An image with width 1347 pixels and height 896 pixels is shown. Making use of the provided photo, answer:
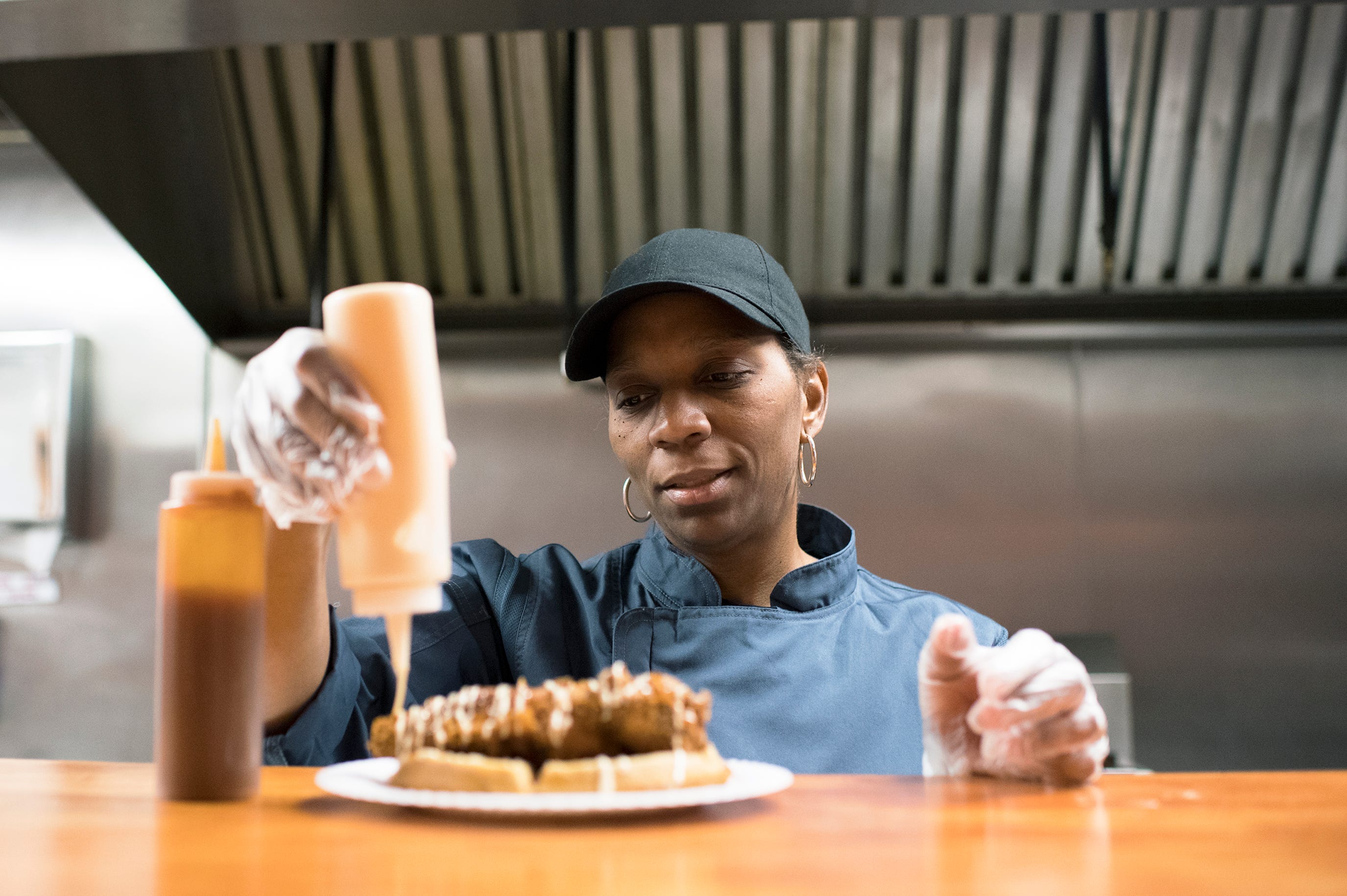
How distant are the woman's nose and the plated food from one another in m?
0.74

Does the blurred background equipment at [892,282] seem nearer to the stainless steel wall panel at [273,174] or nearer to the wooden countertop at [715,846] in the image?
the stainless steel wall panel at [273,174]

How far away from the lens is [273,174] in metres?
2.47

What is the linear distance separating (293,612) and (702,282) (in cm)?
69

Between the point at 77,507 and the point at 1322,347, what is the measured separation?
300 centimetres

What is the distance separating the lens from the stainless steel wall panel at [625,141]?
7.63 feet

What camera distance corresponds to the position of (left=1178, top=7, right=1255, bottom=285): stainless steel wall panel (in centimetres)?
227

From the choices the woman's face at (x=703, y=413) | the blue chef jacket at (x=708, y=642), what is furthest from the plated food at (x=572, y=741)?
the woman's face at (x=703, y=413)

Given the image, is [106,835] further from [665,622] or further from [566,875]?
[665,622]

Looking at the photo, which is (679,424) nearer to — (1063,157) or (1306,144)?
(1063,157)

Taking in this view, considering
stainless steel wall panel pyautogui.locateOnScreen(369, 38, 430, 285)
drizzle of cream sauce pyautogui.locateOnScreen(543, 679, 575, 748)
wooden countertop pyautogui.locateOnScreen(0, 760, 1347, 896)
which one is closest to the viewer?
wooden countertop pyautogui.locateOnScreen(0, 760, 1347, 896)

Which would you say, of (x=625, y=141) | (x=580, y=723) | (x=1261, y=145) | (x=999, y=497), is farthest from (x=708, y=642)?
(x=1261, y=145)

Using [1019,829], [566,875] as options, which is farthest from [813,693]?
[566,875]

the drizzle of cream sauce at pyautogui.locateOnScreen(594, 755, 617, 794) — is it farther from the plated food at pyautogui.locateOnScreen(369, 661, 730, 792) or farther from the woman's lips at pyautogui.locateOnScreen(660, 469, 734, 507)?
the woman's lips at pyautogui.locateOnScreen(660, 469, 734, 507)

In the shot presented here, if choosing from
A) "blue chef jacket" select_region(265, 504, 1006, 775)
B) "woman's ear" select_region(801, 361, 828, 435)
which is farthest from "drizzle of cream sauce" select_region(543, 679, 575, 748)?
"woman's ear" select_region(801, 361, 828, 435)
